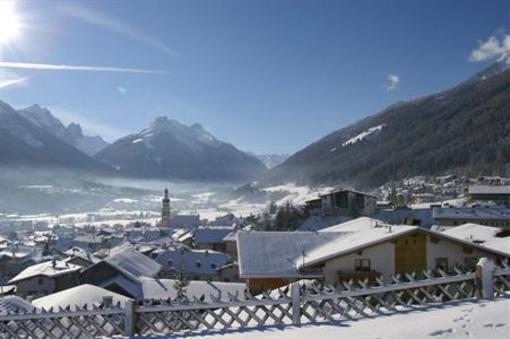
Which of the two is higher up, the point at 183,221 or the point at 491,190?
the point at 491,190

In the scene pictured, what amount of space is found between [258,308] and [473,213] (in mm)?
86191

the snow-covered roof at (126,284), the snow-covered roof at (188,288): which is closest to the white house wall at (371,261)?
the snow-covered roof at (188,288)

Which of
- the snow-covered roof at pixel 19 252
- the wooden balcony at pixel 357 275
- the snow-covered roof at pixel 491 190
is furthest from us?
the snow-covered roof at pixel 491 190

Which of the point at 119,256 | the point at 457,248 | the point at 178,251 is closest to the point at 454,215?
the point at 178,251

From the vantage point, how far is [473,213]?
8894 cm

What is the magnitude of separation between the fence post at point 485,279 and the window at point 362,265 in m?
12.9

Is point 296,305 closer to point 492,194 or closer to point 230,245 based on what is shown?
point 230,245

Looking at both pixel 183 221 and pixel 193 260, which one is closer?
pixel 193 260

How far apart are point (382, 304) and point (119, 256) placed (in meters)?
49.1

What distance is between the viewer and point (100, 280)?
4781cm

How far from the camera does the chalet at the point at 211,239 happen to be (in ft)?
311

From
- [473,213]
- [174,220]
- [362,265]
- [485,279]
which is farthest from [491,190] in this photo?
[485,279]

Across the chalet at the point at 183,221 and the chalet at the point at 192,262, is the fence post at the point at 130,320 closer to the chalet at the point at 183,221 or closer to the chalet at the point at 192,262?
the chalet at the point at 192,262

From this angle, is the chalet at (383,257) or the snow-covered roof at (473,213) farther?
the snow-covered roof at (473,213)
